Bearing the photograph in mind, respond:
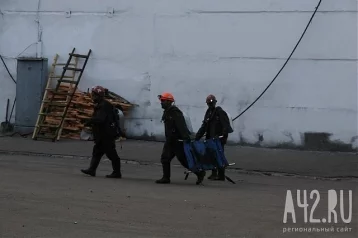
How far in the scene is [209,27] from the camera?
67.2ft

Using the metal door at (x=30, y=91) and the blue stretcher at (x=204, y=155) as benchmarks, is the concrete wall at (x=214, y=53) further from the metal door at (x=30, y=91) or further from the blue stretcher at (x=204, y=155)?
the blue stretcher at (x=204, y=155)

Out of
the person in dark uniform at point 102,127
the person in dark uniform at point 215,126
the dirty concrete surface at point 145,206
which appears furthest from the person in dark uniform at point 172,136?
the person in dark uniform at point 102,127

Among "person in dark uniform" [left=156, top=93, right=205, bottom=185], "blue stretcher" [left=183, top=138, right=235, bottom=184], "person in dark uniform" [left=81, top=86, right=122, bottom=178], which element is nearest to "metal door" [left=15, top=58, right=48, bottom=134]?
"person in dark uniform" [left=81, top=86, right=122, bottom=178]

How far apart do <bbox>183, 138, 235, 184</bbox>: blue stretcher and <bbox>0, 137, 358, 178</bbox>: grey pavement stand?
10.6 feet

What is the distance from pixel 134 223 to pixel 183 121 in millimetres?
4360

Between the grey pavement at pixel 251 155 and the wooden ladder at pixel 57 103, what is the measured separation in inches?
18.2

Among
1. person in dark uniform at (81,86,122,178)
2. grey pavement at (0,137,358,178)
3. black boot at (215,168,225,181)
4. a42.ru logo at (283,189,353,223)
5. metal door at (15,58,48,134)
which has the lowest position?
a42.ru logo at (283,189,353,223)

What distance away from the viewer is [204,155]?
523 inches

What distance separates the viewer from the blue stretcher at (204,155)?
13102 millimetres

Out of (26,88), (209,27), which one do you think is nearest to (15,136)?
(26,88)

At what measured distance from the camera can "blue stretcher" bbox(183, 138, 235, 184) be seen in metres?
13.1

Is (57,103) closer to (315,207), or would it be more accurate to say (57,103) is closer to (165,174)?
(165,174)

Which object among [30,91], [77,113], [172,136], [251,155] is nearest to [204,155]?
[172,136]

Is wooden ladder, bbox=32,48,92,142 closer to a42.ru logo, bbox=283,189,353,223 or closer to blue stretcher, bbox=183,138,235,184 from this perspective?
blue stretcher, bbox=183,138,235,184
